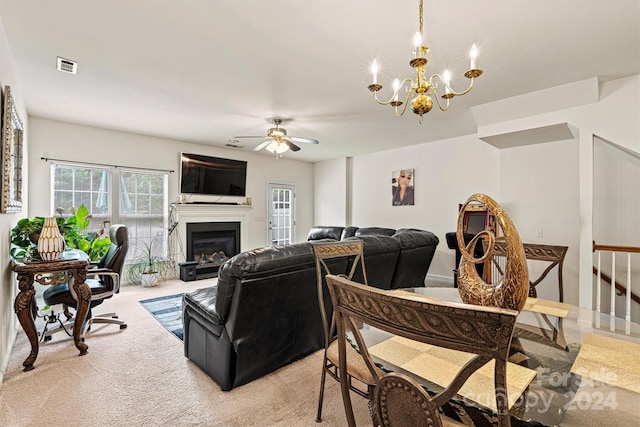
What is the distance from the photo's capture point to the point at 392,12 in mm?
2002

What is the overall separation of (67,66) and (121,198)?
284 centimetres

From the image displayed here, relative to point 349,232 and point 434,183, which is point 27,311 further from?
point 434,183

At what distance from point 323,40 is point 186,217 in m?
→ 4.55

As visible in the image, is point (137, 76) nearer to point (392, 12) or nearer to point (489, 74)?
point (392, 12)

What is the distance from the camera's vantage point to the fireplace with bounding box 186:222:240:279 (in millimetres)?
5848

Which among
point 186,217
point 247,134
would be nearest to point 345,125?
point 247,134

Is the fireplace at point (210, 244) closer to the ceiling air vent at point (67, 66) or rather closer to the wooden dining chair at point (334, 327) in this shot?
the ceiling air vent at point (67, 66)

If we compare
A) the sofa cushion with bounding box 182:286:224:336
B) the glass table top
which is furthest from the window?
the glass table top

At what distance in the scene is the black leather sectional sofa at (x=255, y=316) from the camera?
6.39 feet

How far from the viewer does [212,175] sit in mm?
6152

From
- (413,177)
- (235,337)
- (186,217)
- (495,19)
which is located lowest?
(235,337)

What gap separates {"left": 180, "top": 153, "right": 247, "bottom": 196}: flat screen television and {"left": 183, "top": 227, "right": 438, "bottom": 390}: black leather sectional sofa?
12.9 ft

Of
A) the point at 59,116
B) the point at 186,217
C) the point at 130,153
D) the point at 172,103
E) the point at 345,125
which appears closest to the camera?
the point at 172,103

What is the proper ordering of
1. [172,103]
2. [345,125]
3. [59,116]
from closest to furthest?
[172,103] < [59,116] < [345,125]
